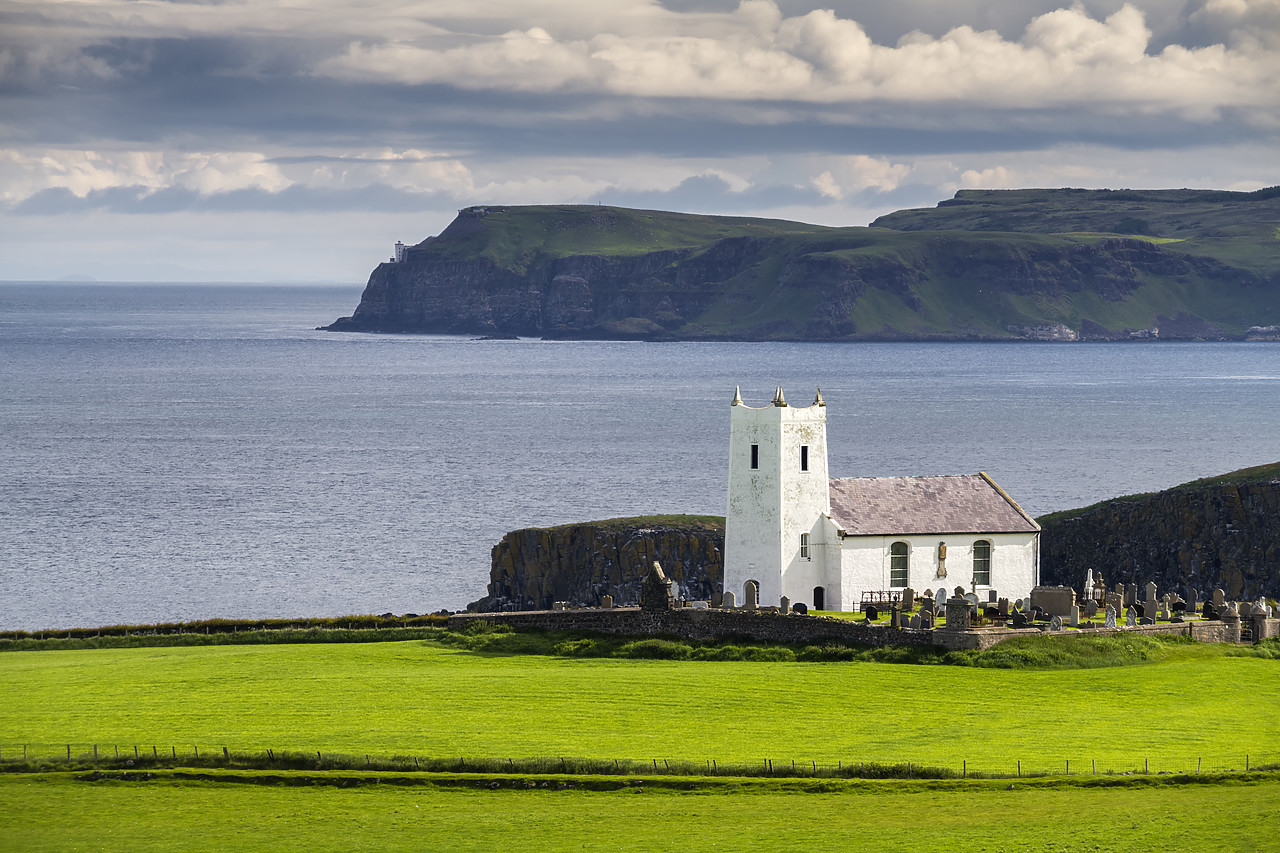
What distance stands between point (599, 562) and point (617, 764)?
44831 mm

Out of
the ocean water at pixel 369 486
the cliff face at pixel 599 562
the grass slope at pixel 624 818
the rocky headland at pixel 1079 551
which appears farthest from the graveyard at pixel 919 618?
the ocean water at pixel 369 486

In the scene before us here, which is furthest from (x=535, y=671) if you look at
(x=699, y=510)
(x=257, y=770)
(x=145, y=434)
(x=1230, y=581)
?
(x=145, y=434)

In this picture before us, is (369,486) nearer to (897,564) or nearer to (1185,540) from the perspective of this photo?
(1185,540)

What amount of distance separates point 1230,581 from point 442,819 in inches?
2254

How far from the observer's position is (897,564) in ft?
220

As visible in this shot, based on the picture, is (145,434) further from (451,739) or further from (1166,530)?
(451,739)

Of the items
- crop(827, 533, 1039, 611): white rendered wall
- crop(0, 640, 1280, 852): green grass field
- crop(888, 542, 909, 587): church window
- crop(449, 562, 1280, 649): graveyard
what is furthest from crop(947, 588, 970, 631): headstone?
crop(888, 542, 909, 587): church window

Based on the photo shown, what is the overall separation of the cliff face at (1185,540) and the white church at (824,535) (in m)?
21.4

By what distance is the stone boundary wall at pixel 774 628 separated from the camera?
56.8 m

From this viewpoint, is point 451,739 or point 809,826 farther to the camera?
point 451,739

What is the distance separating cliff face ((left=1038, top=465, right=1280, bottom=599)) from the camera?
85938mm

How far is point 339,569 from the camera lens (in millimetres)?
100000

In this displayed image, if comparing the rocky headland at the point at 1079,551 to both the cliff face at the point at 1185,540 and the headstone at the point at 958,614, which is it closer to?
the cliff face at the point at 1185,540

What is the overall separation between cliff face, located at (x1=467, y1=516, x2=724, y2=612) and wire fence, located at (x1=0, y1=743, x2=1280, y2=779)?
41666 mm
